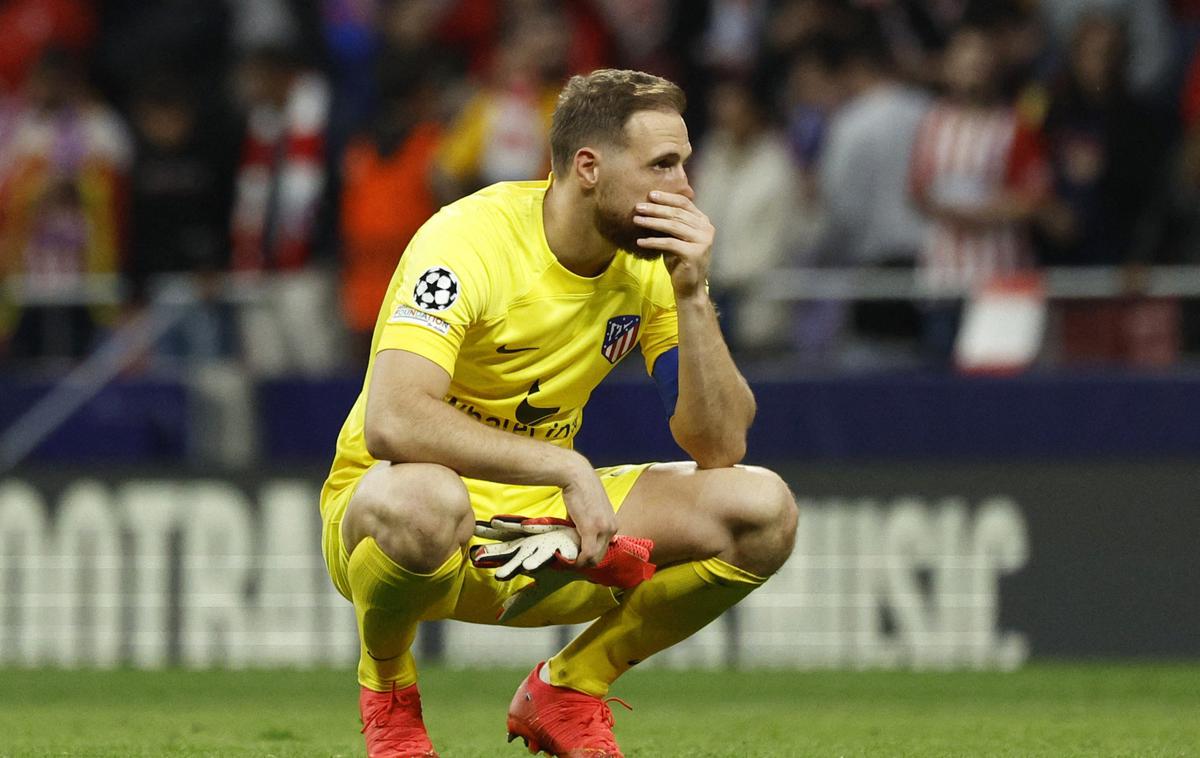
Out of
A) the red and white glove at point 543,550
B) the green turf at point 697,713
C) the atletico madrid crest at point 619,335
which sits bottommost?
the green turf at point 697,713

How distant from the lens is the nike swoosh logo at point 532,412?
545cm

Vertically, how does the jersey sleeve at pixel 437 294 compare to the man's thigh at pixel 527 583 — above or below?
above

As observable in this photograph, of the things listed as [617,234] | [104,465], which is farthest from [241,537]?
[617,234]

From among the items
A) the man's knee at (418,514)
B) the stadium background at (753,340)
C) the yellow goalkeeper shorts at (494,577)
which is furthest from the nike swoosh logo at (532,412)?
the stadium background at (753,340)

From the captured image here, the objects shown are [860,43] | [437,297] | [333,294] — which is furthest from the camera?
[860,43]

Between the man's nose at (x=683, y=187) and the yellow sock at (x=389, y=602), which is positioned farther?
the man's nose at (x=683, y=187)

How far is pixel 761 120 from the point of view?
35.6 ft

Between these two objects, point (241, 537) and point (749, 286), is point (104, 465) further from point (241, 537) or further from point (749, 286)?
point (749, 286)

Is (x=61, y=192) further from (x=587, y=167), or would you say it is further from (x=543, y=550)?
(x=543, y=550)

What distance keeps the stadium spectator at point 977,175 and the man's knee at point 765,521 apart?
513 centimetres

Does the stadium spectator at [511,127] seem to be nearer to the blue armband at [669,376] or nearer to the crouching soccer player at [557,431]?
the blue armband at [669,376]

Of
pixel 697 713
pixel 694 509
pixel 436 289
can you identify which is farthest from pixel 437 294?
pixel 697 713

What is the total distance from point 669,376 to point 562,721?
3.05ft

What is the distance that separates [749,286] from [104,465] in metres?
3.17
